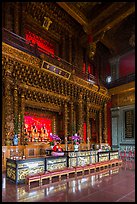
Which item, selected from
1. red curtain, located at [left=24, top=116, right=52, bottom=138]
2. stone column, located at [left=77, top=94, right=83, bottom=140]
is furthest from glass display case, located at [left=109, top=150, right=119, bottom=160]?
red curtain, located at [left=24, top=116, right=52, bottom=138]

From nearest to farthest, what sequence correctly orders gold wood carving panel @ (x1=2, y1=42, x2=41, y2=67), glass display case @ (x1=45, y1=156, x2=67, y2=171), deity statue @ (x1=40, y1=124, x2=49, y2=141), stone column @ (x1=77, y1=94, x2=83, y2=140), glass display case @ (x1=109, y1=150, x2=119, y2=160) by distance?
glass display case @ (x1=45, y1=156, x2=67, y2=171) < gold wood carving panel @ (x1=2, y1=42, x2=41, y2=67) < glass display case @ (x1=109, y1=150, x2=119, y2=160) < deity statue @ (x1=40, y1=124, x2=49, y2=141) < stone column @ (x1=77, y1=94, x2=83, y2=140)

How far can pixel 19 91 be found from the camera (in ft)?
20.5

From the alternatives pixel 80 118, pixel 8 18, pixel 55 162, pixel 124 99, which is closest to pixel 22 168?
pixel 55 162

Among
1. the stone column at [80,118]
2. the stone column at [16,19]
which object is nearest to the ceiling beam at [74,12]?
the stone column at [16,19]

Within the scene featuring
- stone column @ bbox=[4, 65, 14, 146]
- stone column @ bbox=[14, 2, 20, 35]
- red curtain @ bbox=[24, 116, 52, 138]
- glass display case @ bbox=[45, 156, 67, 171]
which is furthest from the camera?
red curtain @ bbox=[24, 116, 52, 138]

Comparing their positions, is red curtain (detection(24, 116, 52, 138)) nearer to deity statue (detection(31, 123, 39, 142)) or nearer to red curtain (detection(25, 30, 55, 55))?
deity statue (detection(31, 123, 39, 142))

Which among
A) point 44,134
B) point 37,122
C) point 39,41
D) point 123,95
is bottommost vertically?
point 44,134

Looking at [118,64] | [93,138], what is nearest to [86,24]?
[118,64]

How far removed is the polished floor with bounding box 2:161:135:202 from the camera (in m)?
2.67

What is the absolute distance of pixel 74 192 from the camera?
299cm

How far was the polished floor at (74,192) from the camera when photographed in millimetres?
2668

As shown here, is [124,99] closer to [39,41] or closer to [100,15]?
[100,15]

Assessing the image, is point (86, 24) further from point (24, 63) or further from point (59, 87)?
point (24, 63)

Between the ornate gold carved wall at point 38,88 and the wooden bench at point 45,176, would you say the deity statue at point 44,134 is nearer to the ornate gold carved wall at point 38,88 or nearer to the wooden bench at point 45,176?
the ornate gold carved wall at point 38,88
